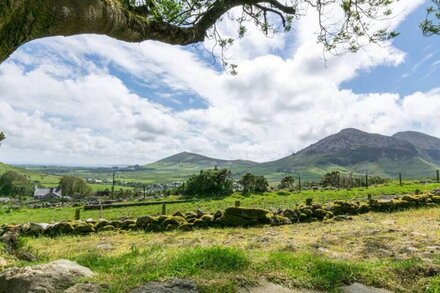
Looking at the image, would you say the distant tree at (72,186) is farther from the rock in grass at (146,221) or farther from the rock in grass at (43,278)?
the rock in grass at (43,278)

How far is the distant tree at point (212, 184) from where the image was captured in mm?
58250

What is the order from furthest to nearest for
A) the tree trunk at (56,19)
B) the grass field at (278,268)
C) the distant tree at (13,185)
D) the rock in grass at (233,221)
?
the distant tree at (13,185), the rock in grass at (233,221), the grass field at (278,268), the tree trunk at (56,19)

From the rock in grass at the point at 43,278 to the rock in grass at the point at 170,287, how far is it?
109cm

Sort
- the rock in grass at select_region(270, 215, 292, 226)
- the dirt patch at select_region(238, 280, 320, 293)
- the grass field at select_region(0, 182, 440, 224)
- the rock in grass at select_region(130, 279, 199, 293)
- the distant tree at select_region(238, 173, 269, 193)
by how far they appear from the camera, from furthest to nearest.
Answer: the distant tree at select_region(238, 173, 269, 193)
the grass field at select_region(0, 182, 440, 224)
the rock in grass at select_region(270, 215, 292, 226)
the dirt patch at select_region(238, 280, 320, 293)
the rock in grass at select_region(130, 279, 199, 293)

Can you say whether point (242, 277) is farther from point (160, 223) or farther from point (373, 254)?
point (160, 223)

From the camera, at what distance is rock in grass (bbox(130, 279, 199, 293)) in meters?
5.06

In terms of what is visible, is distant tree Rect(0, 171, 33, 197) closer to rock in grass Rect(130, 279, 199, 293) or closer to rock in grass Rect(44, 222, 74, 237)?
rock in grass Rect(44, 222, 74, 237)

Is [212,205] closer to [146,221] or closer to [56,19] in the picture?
[146,221]

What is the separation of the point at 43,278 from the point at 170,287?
1.85m

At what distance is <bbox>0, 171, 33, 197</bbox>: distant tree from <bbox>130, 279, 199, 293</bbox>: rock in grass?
137 meters

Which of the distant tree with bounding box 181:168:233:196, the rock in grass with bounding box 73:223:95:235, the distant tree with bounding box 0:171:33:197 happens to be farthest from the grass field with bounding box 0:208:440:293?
the distant tree with bounding box 0:171:33:197

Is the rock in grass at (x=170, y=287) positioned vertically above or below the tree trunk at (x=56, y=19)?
below

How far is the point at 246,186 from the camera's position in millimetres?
60562

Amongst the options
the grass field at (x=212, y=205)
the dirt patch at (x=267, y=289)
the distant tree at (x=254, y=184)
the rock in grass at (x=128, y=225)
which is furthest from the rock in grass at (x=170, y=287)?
the distant tree at (x=254, y=184)
